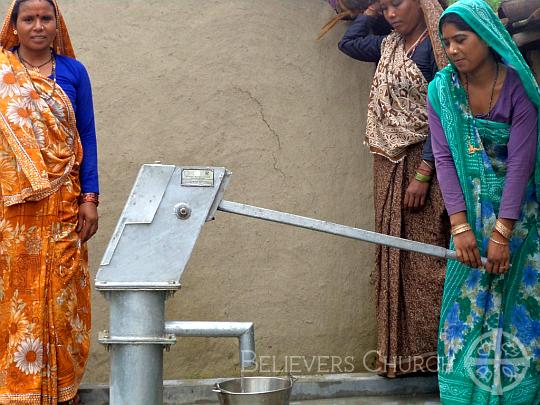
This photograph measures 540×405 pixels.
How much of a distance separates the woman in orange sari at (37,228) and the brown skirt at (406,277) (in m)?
1.54

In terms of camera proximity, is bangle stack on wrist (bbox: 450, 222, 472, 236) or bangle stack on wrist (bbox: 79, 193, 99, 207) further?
bangle stack on wrist (bbox: 79, 193, 99, 207)

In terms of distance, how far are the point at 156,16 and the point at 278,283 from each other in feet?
5.11

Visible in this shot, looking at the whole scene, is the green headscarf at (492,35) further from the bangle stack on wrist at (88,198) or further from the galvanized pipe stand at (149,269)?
the bangle stack on wrist at (88,198)

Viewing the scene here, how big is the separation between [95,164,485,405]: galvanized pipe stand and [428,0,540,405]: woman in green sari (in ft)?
4.49

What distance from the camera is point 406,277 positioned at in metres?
4.61

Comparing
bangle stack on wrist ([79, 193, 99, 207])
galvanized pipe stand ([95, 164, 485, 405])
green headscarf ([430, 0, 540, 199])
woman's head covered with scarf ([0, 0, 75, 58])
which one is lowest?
galvanized pipe stand ([95, 164, 485, 405])

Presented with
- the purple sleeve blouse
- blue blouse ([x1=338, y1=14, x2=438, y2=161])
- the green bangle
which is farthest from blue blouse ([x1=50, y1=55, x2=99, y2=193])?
the purple sleeve blouse

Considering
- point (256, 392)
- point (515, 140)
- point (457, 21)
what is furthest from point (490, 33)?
point (256, 392)

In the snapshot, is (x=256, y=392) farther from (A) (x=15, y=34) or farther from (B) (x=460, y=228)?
(A) (x=15, y=34)

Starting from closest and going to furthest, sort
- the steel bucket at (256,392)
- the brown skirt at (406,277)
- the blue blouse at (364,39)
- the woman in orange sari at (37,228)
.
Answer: the steel bucket at (256,392) → the woman in orange sari at (37,228) → the brown skirt at (406,277) → the blue blouse at (364,39)

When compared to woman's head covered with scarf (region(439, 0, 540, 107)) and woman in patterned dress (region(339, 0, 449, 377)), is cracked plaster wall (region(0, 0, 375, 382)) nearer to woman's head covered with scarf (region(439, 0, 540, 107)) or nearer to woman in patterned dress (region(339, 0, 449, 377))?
woman in patterned dress (region(339, 0, 449, 377))

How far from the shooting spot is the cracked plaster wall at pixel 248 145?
4.73m

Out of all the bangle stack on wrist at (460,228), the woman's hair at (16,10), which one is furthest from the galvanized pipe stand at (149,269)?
the woman's hair at (16,10)

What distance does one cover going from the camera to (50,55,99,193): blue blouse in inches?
164
